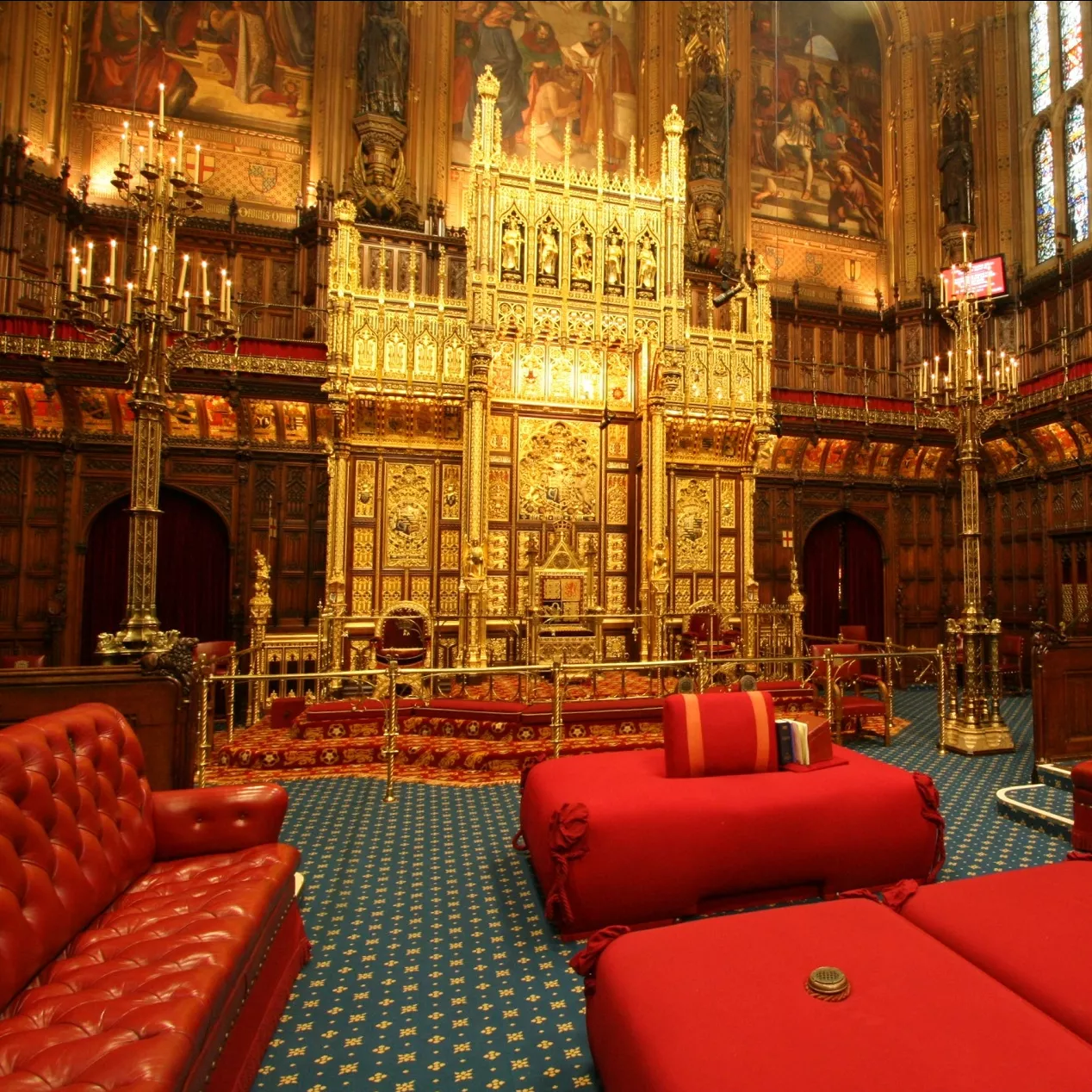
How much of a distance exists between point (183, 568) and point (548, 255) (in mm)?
8897

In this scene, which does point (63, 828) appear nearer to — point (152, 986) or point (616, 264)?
point (152, 986)

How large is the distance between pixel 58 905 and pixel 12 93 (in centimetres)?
1585

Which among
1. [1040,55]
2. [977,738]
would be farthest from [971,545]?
[1040,55]

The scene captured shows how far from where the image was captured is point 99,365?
11305 millimetres

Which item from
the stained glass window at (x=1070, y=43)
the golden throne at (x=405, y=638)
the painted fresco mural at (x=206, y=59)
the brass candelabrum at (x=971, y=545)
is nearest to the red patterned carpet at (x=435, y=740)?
the golden throne at (x=405, y=638)

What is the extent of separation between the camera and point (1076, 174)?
1578 cm

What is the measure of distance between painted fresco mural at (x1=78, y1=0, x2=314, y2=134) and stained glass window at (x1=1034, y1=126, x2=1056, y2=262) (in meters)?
17.7

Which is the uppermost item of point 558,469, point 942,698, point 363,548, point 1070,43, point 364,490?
point 1070,43

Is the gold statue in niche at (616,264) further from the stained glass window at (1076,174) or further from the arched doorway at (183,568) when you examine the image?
the stained glass window at (1076,174)

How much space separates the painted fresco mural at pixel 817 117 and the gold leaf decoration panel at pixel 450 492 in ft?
38.9

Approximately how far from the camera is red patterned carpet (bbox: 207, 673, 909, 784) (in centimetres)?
720

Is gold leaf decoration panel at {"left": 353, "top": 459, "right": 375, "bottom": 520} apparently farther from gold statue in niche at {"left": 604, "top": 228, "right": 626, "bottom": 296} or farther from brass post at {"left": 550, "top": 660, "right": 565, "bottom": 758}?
brass post at {"left": 550, "top": 660, "right": 565, "bottom": 758}

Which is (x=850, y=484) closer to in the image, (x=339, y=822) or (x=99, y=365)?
(x=339, y=822)

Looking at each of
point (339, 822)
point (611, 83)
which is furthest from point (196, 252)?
point (339, 822)
